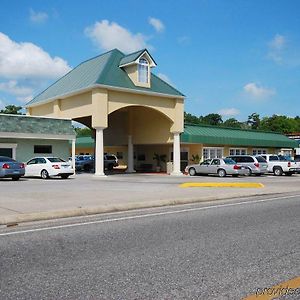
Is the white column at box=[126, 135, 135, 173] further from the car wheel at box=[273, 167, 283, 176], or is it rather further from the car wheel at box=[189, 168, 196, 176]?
the car wheel at box=[273, 167, 283, 176]

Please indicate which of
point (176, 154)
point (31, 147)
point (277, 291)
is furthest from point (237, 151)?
point (277, 291)

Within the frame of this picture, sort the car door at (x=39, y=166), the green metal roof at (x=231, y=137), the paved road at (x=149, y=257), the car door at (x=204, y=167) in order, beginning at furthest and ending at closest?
the green metal roof at (x=231, y=137), the car door at (x=204, y=167), the car door at (x=39, y=166), the paved road at (x=149, y=257)

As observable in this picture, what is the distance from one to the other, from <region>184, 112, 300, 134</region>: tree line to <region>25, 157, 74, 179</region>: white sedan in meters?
74.9

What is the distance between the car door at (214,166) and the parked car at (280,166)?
5.99 m

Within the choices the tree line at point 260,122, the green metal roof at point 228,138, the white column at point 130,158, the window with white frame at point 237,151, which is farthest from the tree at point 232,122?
the white column at point 130,158

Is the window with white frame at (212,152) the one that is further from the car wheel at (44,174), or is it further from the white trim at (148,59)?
the car wheel at (44,174)

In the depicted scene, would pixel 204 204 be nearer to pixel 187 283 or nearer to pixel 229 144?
pixel 187 283

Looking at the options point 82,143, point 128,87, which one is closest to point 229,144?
point 128,87

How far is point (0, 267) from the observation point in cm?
613

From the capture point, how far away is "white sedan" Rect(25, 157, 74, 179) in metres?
28.2

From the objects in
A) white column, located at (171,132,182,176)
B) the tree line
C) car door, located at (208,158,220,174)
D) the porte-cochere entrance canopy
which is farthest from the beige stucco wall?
the tree line

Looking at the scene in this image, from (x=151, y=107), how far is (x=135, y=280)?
101ft

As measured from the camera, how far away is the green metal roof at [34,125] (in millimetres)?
30938

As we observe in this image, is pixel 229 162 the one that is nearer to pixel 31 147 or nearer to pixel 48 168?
pixel 48 168
